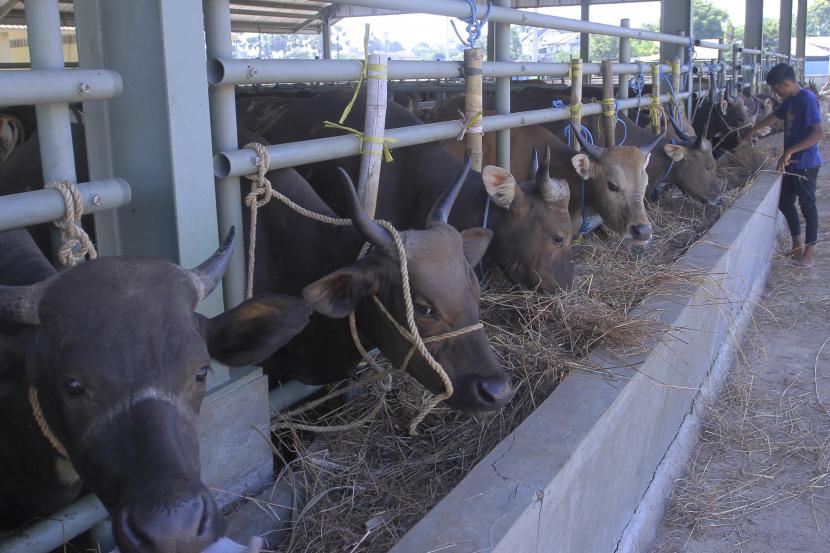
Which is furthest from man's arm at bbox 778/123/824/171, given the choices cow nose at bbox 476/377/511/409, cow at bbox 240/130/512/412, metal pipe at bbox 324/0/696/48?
cow nose at bbox 476/377/511/409

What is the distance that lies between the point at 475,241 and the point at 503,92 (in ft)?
6.03

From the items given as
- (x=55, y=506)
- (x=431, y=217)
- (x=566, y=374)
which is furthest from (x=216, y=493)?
(x=566, y=374)

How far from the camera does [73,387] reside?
1.95 metres

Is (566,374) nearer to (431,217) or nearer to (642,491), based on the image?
(642,491)

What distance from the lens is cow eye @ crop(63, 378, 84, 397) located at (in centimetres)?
194

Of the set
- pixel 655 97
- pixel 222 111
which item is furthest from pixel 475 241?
pixel 655 97

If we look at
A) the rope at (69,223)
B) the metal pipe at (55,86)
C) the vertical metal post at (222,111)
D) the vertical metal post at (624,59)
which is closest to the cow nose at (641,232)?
the vertical metal post at (624,59)

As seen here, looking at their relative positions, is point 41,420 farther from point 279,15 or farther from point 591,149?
point 279,15

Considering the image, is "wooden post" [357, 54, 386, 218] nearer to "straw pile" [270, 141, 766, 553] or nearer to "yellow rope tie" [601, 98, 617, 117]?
"straw pile" [270, 141, 766, 553]

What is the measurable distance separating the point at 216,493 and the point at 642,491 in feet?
6.88

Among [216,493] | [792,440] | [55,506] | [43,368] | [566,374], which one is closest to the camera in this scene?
[43,368]

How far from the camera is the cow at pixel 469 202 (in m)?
4.64

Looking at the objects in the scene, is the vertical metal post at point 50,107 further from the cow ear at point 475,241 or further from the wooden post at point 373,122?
the cow ear at point 475,241

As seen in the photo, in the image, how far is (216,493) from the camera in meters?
2.93
